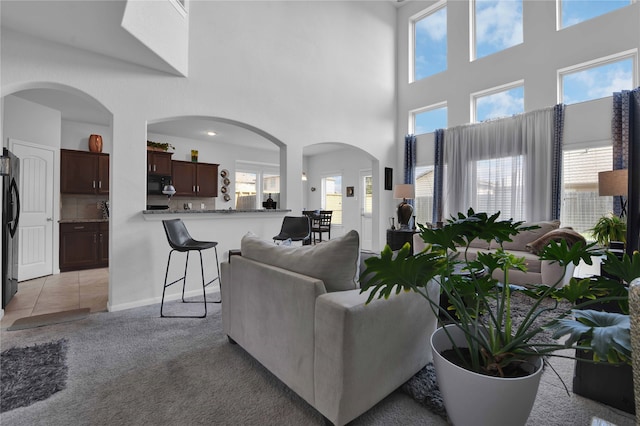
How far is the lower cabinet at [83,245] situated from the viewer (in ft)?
15.9

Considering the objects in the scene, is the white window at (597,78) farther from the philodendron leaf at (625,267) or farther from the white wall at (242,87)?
the philodendron leaf at (625,267)

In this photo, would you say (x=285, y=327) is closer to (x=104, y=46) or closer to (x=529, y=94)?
(x=104, y=46)

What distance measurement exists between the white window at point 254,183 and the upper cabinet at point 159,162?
72.4 inches

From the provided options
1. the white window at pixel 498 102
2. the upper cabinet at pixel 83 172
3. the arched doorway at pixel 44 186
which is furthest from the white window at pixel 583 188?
the upper cabinet at pixel 83 172

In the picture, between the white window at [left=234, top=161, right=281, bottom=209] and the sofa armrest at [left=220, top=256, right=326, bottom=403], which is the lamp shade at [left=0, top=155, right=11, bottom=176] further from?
the white window at [left=234, top=161, right=281, bottom=209]

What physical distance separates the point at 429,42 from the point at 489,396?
7.07m

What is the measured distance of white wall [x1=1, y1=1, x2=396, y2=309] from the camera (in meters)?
2.92

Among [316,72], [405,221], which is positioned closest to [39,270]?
[316,72]

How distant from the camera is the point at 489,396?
3.60 ft

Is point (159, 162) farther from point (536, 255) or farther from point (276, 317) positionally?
point (536, 255)

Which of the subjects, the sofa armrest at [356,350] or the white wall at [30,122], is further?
the white wall at [30,122]

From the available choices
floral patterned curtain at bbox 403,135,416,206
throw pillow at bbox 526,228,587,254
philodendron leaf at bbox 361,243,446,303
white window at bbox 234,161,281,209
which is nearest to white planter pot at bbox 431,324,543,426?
philodendron leaf at bbox 361,243,446,303

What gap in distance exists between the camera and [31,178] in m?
4.30

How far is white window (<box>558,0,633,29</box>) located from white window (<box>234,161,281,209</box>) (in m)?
6.43
